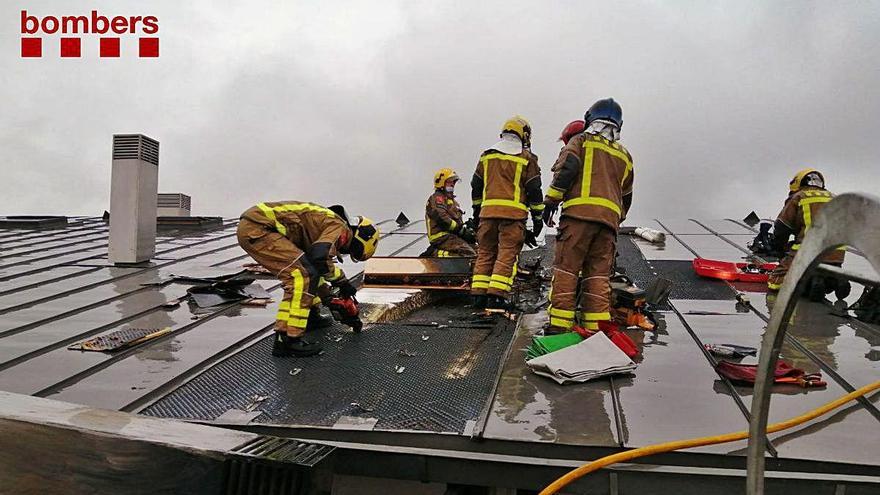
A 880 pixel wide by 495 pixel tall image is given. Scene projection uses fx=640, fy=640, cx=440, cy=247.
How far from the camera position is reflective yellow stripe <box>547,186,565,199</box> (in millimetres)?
4801

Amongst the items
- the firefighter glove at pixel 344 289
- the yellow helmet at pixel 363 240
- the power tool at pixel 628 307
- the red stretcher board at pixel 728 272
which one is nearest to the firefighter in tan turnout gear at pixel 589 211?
the power tool at pixel 628 307

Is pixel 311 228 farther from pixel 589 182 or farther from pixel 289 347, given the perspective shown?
pixel 589 182

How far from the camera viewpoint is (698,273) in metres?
7.17

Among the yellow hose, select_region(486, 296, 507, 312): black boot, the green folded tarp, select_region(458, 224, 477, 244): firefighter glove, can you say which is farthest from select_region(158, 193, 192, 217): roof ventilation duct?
the yellow hose

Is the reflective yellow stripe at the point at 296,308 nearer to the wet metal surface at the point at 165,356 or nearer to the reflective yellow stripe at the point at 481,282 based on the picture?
the wet metal surface at the point at 165,356

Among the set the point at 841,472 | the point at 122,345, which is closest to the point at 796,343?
the point at 841,472

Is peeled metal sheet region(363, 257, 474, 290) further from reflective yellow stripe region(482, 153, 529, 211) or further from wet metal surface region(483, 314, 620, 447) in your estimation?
wet metal surface region(483, 314, 620, 447)

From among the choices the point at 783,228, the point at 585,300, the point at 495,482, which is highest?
the point at 783,228

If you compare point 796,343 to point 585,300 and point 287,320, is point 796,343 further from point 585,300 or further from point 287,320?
point 287,320

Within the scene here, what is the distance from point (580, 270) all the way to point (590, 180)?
2.27 feet

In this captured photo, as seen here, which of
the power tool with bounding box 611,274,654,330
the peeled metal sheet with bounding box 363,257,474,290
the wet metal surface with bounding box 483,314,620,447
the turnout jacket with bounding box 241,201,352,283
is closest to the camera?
the wet metal surface with bounding box 483,314,620,447

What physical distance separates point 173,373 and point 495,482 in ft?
→ 7.32

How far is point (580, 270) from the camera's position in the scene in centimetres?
491

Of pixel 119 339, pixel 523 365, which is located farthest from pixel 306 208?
pixel 523 365
